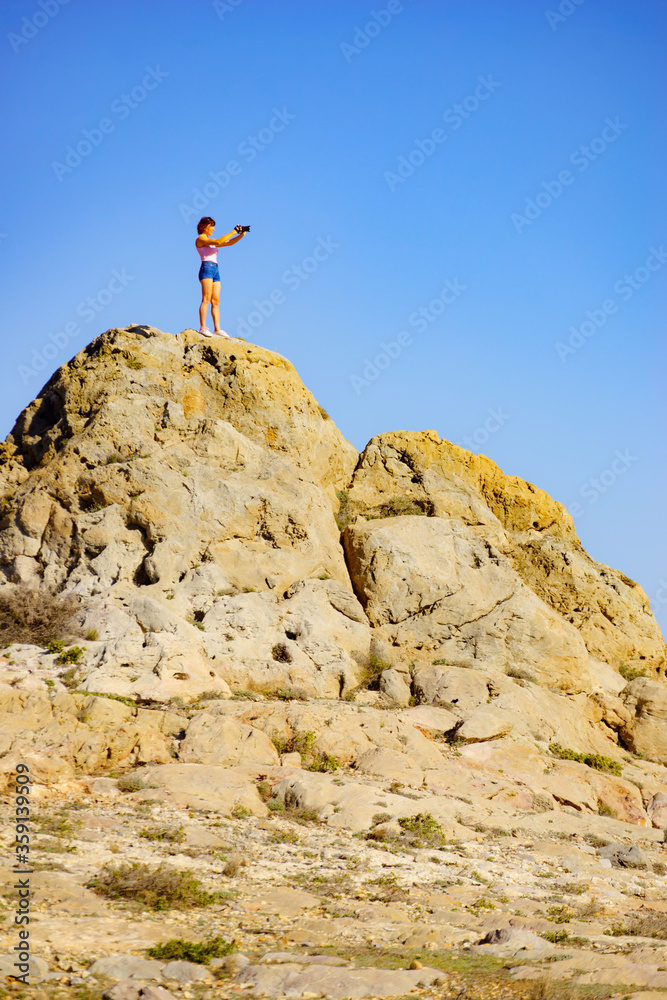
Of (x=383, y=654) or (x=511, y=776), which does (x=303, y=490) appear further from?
(x=511, y=776)

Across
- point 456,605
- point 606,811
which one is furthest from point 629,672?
point 606,811

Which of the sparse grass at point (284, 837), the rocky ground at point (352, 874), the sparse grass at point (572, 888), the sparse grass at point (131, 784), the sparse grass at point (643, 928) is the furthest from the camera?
the sparse grass at point (131, 784)

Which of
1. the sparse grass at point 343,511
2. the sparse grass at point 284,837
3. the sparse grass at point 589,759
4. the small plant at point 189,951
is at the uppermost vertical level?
the sparse grass at point 343,511

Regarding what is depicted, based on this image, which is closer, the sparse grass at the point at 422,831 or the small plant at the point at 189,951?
the small plant at the point at 189,951

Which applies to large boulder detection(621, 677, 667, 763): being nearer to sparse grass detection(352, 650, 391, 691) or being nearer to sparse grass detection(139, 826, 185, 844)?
sparse grass detection(352, 650, 391, 691)

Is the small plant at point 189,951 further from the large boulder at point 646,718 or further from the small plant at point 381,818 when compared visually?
the large boulder at point 646,718

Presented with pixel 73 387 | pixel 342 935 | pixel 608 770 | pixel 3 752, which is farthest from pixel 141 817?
pixel 73 387

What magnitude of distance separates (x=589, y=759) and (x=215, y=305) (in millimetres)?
14769

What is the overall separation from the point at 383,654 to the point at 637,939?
10471 millimetres

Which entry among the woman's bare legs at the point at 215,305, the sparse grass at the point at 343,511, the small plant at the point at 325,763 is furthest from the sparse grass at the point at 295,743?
the woman's bare legs at the point at 215,305

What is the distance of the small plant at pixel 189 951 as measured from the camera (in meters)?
7.81

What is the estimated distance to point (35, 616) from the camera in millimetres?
17234

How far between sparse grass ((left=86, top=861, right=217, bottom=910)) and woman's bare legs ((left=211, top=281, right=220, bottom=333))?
53.4 feet

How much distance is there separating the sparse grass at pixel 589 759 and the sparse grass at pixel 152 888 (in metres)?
10.5
